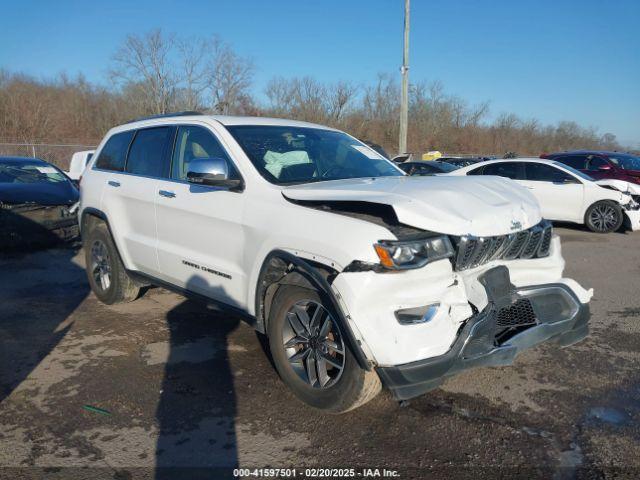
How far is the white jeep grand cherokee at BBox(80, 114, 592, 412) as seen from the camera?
2.85 m

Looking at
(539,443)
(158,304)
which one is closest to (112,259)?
(158,304)

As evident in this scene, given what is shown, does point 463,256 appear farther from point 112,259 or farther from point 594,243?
point 594,243

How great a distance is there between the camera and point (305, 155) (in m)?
4.25

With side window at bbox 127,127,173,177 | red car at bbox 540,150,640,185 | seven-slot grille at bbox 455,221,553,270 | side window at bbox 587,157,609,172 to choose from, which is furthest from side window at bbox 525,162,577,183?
side window at bbox 127,127,173,177

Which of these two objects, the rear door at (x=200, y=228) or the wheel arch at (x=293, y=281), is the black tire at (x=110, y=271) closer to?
the rear door at (x=200, y=228)

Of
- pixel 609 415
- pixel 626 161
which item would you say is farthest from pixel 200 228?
pixel 626 161

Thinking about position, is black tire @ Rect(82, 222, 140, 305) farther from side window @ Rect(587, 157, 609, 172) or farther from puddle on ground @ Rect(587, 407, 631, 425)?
side window @ Rect(587, 157, 609, 172)

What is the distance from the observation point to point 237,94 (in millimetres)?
43531

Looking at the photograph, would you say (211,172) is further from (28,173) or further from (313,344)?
(28,173)

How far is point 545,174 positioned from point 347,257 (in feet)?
31.6

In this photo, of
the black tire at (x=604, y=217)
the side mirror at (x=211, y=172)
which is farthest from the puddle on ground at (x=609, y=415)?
the black tire at (x=604, y=217)

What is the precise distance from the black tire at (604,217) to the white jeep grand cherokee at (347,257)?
25.4 ft

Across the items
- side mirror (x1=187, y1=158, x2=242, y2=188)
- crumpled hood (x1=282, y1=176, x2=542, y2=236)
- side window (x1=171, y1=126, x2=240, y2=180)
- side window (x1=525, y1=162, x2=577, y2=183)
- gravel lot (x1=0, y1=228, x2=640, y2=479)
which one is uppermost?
side window (x1=171, y1=126, x2=240, y2=180)

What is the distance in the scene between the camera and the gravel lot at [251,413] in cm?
280
